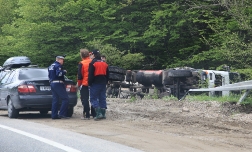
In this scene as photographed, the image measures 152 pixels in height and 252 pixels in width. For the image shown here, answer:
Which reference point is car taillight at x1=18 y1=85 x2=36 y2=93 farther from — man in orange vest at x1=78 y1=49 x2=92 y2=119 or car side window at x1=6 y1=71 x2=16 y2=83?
man in orange vest at x1=78 y1=49 x2=92 y2=119

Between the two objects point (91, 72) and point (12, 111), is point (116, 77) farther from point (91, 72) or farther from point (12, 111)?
point (91, 72)

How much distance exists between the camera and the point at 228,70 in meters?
25.1

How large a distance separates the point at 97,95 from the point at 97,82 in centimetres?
36

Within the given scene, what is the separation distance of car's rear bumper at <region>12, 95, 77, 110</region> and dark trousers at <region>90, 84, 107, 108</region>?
3.49 ft

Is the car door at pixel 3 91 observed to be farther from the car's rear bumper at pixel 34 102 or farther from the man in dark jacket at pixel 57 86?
the man in dark jacket at pixel 57 86

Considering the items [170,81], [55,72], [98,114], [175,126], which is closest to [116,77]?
[170,81]

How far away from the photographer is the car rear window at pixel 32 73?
15531 millimetres

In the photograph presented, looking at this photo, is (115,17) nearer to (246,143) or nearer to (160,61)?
(160,61)

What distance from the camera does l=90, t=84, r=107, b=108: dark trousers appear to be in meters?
14.3

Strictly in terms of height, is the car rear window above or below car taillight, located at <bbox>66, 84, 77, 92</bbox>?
above

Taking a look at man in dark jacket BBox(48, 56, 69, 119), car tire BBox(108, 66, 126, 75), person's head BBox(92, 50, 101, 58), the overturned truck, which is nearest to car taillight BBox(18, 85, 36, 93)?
man in dark jacket BBox(48, 56, 69, 119)

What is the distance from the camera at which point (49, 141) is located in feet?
32.5

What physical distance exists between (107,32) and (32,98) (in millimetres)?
23528

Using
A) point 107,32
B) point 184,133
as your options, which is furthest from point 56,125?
point 107,32
